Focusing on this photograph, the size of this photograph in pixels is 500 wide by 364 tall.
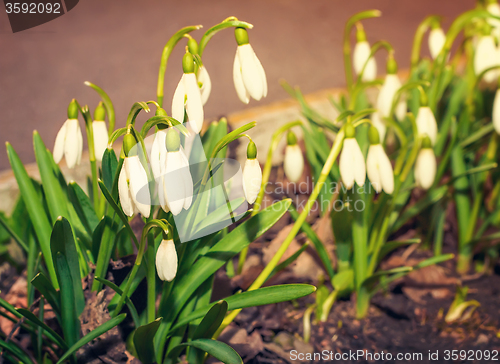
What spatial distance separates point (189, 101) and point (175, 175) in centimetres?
15

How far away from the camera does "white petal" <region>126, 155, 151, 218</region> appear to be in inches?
23.0

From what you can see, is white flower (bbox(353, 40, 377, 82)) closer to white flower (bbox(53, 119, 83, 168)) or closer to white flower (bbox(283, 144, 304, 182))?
white flower (bbox(283, 144, 304, 182))

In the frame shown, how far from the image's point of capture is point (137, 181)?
59 centimetres

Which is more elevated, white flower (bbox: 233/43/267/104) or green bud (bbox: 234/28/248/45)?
green bud (bbox: 234/28/248/45)

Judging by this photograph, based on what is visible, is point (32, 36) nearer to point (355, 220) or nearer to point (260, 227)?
point (260, 227)

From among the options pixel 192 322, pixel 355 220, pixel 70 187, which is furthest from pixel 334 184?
pixel 70 187

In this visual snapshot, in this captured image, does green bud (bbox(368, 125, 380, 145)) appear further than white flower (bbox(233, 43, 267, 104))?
Yes

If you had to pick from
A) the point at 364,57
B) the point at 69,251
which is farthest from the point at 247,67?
the point at 364,57

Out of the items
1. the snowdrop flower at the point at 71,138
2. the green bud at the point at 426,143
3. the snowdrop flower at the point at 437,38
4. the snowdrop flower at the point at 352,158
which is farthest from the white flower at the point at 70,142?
the snowdrop flower at the point at 437,38

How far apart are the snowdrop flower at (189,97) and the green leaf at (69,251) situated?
268 millimetres

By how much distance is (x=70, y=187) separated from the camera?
30.7 inches

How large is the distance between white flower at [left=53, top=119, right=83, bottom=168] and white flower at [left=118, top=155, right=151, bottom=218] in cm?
21

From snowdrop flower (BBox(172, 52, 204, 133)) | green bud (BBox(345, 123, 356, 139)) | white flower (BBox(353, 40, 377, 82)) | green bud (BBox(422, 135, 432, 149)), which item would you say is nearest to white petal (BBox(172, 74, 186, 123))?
snowdrop flower (BBox(172, 52, 204, 133))

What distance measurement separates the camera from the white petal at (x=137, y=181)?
1.92ft
